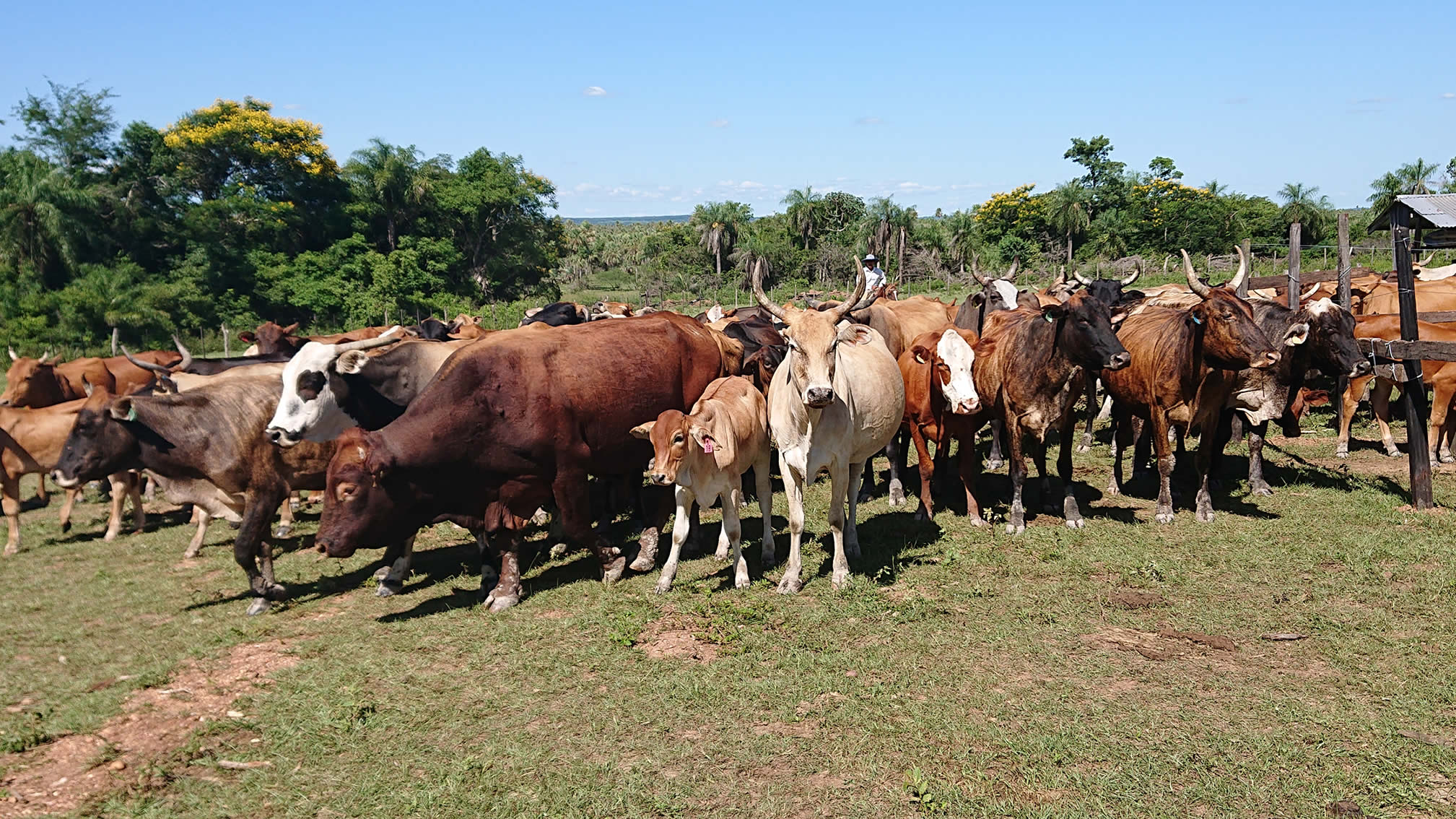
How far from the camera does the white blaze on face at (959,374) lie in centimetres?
895

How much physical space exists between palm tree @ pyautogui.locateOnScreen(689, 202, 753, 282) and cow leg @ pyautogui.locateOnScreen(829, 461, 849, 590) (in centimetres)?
5761

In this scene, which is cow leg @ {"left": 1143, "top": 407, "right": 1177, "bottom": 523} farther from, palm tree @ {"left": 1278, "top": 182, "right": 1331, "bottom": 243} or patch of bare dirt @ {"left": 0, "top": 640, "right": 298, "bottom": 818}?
palm tree @ {"left": 1278, "top": 182, "right": 1331, "bottom": 243}

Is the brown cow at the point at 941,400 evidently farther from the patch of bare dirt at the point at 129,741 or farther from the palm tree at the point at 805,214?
the palm tree at the point at 805,214

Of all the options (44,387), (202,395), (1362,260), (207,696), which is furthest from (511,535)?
(1362,260)

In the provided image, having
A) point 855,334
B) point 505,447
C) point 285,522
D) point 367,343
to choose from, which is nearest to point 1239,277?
point 855,334

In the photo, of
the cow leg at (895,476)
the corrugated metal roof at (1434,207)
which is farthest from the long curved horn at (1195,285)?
the corrugated metal roof at (1434,207)

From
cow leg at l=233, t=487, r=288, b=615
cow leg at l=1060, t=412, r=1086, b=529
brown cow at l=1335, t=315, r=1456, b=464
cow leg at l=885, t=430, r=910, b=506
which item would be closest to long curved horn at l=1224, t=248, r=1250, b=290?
brown cow at l=1335, t=315, r=1456, b=464

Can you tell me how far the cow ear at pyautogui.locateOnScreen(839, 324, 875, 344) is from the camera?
772 centimetres

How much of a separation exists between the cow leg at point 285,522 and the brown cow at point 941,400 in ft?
22.8

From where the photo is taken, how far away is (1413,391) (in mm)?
9023

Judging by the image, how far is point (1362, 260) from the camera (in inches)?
1464

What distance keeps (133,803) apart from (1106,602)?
21.0 feet

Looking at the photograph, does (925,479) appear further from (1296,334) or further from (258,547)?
(258,547)

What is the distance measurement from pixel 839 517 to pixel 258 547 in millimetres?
5135
